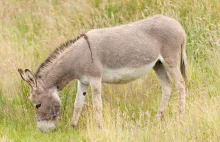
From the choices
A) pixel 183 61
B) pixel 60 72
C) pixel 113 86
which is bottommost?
pixel 113 86

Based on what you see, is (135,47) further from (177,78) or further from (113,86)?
(113,86)

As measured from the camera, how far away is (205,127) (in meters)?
6.42

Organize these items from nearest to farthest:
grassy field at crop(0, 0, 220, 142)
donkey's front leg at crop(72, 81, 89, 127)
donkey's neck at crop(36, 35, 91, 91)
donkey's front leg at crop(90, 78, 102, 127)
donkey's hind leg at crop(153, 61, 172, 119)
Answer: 1. grassy field at crop(0, 0, 220, 142)
2. donkey's front leg at crop(90, 78, 102, 127)
3. donkey's neck at crop(36, 35, 91, 91)
4. donkey's front leg at crop(72, 81, 89, 127)
5. donkey's hind leg at crop(153, 61, 172, 119)

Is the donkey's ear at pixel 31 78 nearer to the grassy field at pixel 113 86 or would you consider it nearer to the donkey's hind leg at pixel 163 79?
the grassy field at pixel 113 86

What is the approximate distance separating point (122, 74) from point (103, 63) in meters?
0.29

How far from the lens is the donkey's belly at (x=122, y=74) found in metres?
7.64

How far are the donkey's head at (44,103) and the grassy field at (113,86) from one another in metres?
0.16

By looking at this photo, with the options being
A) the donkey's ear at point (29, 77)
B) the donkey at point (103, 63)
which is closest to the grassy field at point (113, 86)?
the donkey at point (103, 63)

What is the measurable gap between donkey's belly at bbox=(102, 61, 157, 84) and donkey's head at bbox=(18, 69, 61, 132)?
2.31ft

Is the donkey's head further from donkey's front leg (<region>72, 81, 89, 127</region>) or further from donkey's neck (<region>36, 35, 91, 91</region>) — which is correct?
donkey's front leg (<region>72, 81, 89, 127</region>)

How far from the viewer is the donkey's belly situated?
7641 mm

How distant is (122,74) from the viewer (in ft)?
25.2

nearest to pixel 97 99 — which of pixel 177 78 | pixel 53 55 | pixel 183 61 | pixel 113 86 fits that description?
pixel 53 55

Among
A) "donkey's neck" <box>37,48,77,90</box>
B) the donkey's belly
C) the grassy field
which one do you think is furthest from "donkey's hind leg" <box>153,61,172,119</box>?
"donkey's neck" <box>37,48,77,90</box>
